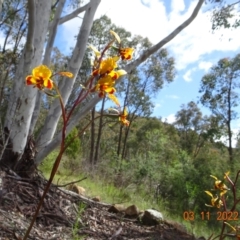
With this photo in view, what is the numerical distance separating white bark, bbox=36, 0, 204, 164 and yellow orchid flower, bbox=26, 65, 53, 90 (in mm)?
2273

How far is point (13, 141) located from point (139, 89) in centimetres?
1634

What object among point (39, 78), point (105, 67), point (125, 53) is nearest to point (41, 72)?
point (39, 78)

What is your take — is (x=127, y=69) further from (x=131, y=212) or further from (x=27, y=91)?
(x=131, y=212)

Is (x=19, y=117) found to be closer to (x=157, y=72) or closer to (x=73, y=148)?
(x=73, y=148)

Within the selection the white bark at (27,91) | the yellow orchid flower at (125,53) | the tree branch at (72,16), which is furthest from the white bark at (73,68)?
the yellow orchid flower at (125,53)

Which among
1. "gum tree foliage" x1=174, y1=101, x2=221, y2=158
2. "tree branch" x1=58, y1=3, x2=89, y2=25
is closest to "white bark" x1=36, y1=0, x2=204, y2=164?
"tree branch" x1=58, y1=3, x2=89, y2=25

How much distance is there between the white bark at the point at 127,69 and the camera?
3256 mm

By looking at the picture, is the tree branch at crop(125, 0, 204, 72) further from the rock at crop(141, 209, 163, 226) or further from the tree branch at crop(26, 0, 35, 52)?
the rock at crop(141, 209, 163, 226)

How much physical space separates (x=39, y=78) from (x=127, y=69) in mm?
2515

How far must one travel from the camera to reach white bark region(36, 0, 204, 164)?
3256 millimetres

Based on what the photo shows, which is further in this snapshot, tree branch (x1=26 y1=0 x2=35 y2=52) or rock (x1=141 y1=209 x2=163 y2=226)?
rock (x1=141 y1=209 x2=163 y2=226)

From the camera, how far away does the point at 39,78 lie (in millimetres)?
882

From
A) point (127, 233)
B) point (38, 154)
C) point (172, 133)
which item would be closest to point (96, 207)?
point (127, 233)

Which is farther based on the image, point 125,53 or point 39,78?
point 125,53
